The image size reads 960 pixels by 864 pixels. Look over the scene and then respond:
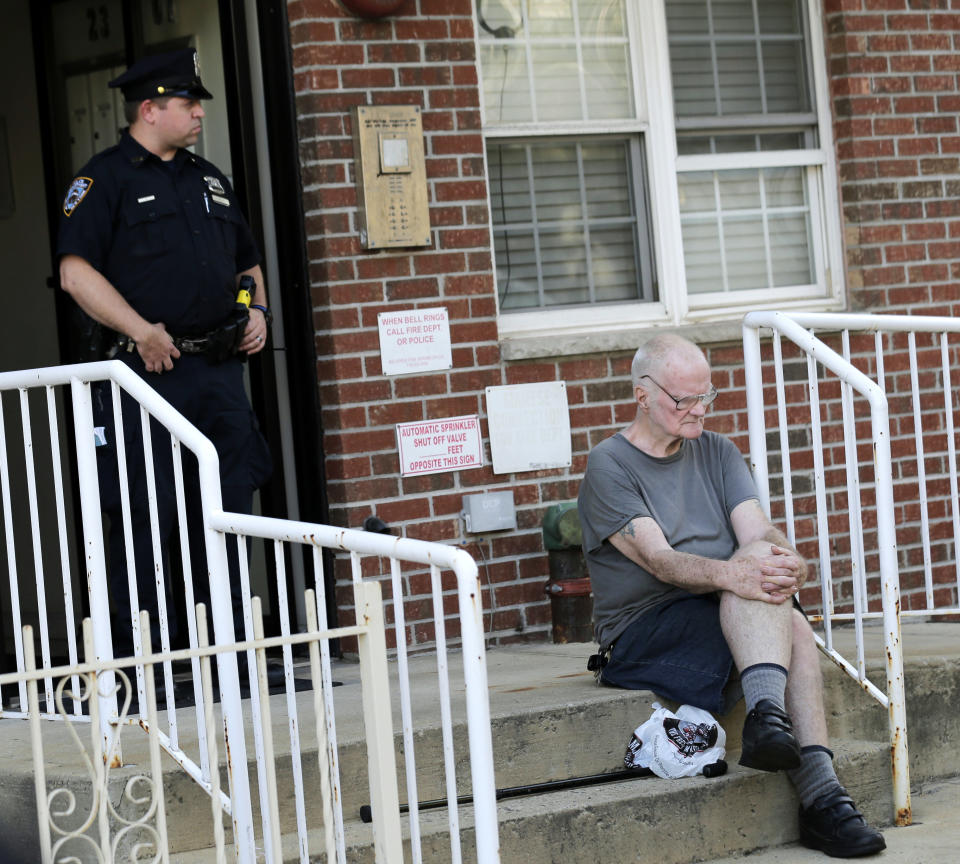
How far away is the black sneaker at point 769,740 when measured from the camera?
400 cm

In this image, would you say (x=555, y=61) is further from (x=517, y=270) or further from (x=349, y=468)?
(x=349, y=468)

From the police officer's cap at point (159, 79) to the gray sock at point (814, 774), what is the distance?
2673mm

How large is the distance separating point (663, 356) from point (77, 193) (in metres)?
1.83

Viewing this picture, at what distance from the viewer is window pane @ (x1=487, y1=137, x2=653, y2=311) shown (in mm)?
5977

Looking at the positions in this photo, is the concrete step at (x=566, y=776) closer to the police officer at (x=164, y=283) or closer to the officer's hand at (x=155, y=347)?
the police officer at (x=164, y=283)

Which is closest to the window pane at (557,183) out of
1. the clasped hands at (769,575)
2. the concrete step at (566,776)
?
the concrete step at (566,776)

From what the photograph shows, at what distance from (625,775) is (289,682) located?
51.8 inches

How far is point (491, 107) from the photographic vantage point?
590cm

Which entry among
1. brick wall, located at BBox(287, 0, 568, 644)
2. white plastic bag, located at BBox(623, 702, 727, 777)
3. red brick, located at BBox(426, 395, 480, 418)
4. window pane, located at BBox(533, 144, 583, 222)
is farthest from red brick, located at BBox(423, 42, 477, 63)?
white plastic bag, located at BBox(623, 702, 727, 777)

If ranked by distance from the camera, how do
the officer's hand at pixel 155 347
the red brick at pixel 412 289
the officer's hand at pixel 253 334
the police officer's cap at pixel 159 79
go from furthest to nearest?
the red brick at pixel 412 289
the officer's hand at pixel 253 334
the police officer's cap at pixel 159 79
the officer's hand at pixel 155 347

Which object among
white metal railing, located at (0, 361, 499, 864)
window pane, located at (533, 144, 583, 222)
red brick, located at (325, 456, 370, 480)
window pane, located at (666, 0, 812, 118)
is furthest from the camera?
window pane, located at (666, 0, 812, 118)

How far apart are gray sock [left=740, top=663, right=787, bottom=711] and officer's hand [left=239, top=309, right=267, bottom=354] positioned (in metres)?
1.84

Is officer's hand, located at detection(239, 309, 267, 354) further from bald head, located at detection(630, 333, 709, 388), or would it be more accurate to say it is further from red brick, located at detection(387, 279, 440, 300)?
bald head, located at detection(630, 333, 709, 388)

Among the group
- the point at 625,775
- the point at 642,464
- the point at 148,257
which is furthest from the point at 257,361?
the point at 625,775
